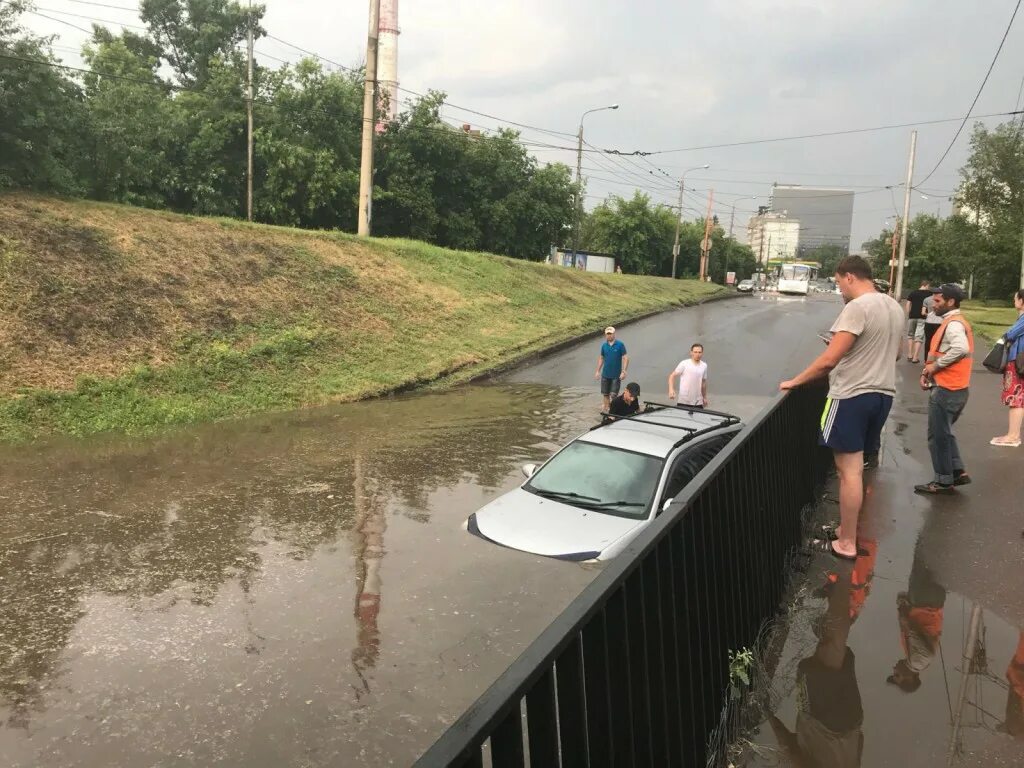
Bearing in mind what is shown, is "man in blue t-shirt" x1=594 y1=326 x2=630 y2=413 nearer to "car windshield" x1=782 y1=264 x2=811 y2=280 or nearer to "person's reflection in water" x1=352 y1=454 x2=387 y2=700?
"person's reflection in water" x1=352 y1=454 x2=387 y2=700

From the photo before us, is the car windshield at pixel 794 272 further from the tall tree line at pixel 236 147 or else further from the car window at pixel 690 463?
the car window at pixel 690 463

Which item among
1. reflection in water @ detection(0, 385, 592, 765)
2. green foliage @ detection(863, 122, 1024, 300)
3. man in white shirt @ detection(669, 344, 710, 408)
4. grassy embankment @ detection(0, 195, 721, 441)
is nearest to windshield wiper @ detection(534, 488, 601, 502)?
reflection in water @ detection(0, 385, 592, 765)

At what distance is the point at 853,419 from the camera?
15.5 ft

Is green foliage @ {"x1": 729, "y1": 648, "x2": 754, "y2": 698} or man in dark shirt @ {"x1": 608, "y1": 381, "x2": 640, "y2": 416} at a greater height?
man in dark shirt @ {"x1": 608, "y1": 381, "x2": 640, "y2": 416}

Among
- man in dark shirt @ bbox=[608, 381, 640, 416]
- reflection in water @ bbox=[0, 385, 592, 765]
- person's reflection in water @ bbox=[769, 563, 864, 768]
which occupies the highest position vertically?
man in dark shirt @ bbox=[608, 381, 640, 416]

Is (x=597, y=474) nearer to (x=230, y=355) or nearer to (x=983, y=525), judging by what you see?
(x=983, y=525)

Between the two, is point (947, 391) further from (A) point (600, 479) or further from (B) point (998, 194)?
(B) point (998, 194)

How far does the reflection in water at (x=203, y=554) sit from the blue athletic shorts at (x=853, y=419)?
3126mm

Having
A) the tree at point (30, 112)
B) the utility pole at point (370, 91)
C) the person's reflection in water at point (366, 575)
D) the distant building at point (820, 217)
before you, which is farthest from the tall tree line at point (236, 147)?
the distant building at point (820, 217)

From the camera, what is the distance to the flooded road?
161 inches

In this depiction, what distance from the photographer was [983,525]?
227 inches

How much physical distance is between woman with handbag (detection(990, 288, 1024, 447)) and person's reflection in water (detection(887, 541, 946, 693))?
2.88 m

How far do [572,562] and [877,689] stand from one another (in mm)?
2926

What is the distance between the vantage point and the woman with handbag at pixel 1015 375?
22.3 ft
